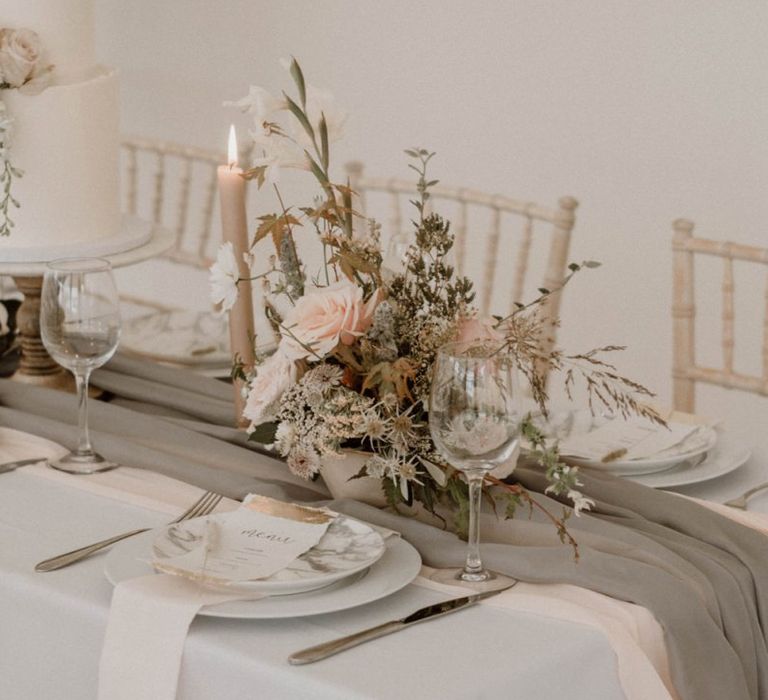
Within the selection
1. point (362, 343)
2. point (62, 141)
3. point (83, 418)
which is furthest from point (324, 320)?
point (62, 141)

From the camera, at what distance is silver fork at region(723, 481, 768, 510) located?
1.35 meters

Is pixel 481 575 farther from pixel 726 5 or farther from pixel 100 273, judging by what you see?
pixel 726 5

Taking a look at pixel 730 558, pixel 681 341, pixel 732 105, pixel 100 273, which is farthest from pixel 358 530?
pixel 732 105

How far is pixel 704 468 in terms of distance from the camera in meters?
1.43

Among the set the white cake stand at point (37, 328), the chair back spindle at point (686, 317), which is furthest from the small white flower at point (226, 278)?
the chair back spindle at point (686, 317)

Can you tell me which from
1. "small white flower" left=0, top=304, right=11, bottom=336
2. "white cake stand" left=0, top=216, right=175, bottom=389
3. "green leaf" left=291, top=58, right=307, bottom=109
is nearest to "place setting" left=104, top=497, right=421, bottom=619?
"green leaf" left=291, top=58, right=307, bottom=109

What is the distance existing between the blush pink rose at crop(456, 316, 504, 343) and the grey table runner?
166 mm

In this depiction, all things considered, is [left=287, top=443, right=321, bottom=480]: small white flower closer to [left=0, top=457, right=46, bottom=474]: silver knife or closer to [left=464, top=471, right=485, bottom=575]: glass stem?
[left=464, top=471, right=485, bottom=575]: glass stem

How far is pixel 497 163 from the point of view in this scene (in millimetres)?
3457

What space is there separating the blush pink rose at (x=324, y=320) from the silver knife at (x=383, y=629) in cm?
25

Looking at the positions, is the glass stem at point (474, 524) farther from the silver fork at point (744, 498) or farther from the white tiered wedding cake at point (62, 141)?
the white tiered wedding cake at point (62, 141)

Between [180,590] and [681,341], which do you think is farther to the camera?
[681,341]

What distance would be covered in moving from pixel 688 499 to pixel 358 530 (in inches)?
13.7

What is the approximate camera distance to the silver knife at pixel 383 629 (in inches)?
37.1
